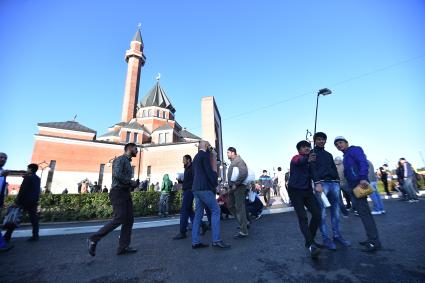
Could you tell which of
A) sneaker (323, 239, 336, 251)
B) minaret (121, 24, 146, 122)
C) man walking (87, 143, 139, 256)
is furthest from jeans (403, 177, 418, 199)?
minaret (121, 24, 146, 122)

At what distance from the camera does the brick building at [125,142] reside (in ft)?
101

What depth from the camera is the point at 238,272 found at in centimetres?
283

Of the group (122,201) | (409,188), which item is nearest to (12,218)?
(122,201)

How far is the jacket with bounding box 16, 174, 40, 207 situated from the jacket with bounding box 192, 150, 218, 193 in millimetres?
4558

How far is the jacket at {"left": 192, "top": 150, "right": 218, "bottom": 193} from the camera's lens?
14.4 feet

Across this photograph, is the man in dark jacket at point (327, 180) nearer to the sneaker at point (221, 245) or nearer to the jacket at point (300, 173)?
the jacket at point (300, 173)

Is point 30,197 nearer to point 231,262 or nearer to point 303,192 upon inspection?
point 231,262

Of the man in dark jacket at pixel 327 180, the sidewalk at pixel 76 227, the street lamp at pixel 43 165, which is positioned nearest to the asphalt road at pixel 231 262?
the man in dark jacket at pixel 327 180

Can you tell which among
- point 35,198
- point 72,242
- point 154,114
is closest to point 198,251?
point 72,242

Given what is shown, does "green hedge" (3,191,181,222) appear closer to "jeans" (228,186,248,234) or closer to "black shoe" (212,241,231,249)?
"jeans" (228,186,248,234)

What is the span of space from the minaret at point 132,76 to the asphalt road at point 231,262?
139 ft

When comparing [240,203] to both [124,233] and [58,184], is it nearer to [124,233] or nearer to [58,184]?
[124,233]

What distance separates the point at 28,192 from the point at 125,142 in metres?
34.0

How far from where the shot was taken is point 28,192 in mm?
5629
